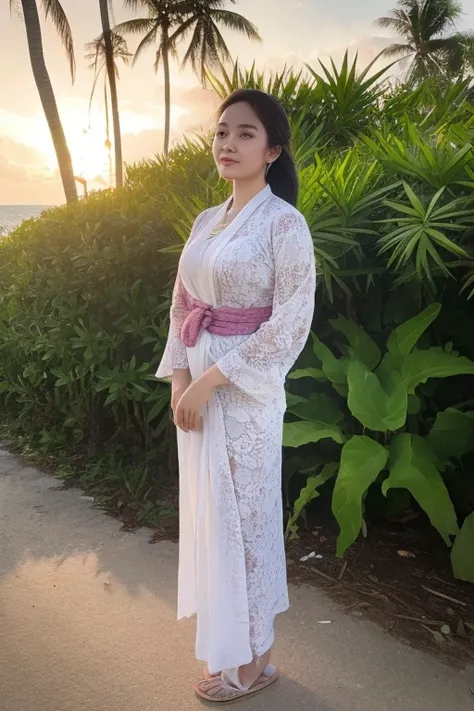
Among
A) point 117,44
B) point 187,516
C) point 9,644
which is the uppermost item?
point 117,44

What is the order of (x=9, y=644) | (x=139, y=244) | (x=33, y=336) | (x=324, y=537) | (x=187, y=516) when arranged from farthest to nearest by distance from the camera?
(x=33, y=336) → (x=139, y=244) → (x=324, y=537) → (x=9, y=644) → (x=187, y=516)

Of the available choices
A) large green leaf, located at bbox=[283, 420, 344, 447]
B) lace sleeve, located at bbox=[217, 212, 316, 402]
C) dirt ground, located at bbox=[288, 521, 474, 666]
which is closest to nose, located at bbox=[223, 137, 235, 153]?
lace sleeve, located at bbox=[217, 212, 316, 402]

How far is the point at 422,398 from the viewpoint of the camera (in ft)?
8.69

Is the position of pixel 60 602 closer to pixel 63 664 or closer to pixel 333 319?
pixel 63 664

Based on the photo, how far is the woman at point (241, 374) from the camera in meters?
1.74

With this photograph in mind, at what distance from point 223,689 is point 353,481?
2.65 ft

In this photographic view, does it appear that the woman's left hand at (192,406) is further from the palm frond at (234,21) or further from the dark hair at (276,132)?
the palm frond at (234,21)

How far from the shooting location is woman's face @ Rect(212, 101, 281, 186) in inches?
69.8

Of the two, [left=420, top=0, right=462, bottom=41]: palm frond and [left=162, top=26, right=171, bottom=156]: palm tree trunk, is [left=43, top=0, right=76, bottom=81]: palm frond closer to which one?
[left=162, top=26, right=171, bottom=156]: palm tree trunk

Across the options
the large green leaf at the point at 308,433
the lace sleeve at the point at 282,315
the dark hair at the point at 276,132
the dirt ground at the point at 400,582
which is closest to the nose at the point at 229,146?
the dark hair at the point at 276,132

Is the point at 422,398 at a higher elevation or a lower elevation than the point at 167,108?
lower

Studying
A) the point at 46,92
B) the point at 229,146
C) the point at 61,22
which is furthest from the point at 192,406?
the point at 61,22

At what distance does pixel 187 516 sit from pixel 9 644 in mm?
879

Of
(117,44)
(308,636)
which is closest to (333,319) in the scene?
(308,636)
